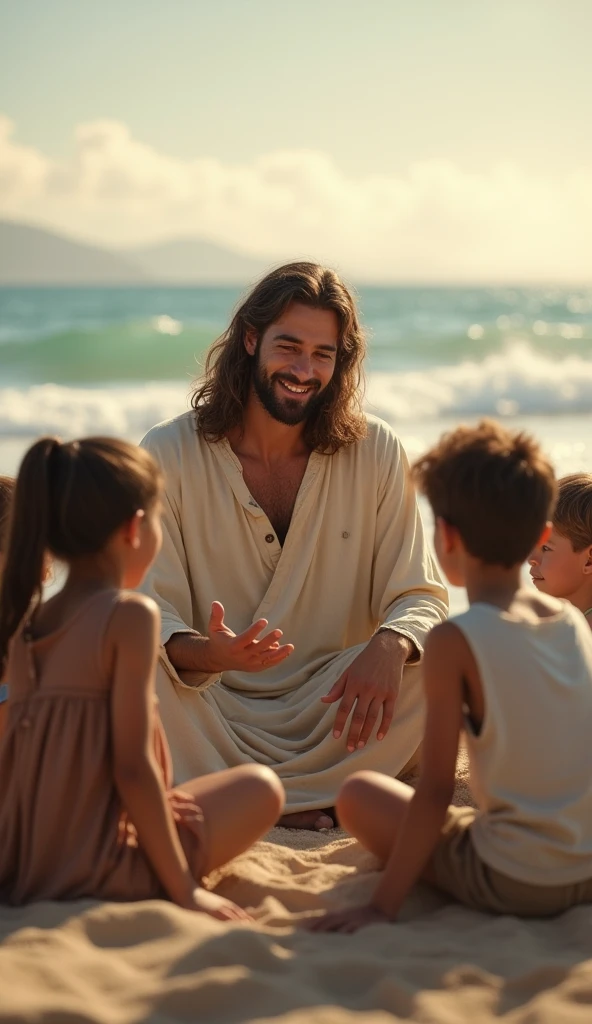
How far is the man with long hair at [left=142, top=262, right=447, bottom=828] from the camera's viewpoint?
14.5 ft

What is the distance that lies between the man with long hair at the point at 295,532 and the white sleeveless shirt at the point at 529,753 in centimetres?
142

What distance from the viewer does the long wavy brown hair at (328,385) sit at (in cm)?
482

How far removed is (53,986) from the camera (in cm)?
244

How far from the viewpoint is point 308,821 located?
4.25 m

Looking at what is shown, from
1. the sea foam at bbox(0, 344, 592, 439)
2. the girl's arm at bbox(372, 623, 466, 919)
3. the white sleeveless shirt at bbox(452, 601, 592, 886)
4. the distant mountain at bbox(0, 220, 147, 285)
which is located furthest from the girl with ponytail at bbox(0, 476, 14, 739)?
the distant mountain at bbox(0, 220, 147, 285)

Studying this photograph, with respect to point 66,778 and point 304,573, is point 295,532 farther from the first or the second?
point 66,778

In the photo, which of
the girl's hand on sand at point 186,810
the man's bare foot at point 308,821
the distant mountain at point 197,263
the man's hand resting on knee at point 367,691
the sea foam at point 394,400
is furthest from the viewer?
the distant mountain at point 197,263

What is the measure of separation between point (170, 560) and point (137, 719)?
71.2 inches

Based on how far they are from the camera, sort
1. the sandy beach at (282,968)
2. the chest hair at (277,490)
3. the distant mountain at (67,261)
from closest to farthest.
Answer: the sandy beach at (282,968)
the chest hair at (277,490)
the distant mountain at (67,261)

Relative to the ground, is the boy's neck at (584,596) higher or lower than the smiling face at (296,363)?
lower

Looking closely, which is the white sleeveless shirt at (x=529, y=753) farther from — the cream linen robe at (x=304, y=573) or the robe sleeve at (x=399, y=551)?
the robe sleeve at (x=399, y=551)

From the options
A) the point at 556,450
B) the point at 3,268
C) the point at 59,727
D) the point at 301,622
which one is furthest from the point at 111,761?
the point at 3,268

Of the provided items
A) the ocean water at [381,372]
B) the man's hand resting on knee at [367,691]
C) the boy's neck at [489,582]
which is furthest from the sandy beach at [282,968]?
the ocean water at [381,372]

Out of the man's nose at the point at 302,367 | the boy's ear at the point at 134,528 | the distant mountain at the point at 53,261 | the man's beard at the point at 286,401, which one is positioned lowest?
the boy's ear at the point at 134,528
